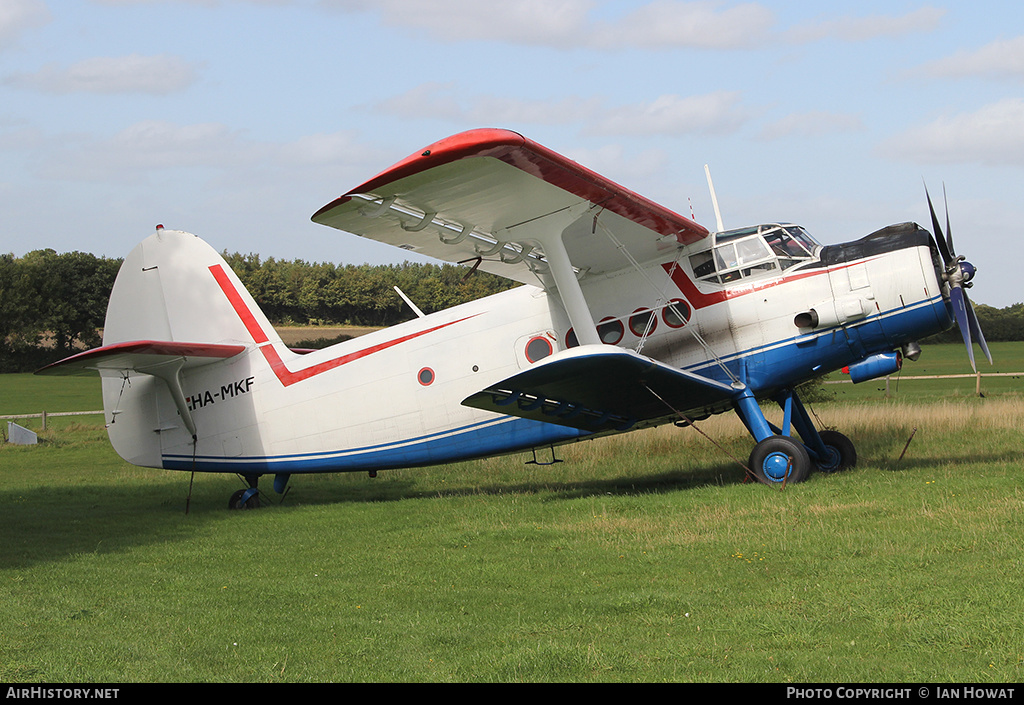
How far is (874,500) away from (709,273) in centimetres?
369

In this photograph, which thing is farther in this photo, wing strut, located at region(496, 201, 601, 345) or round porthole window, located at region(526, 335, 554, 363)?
round porthole window, located at region(526, 335, 554, 363)

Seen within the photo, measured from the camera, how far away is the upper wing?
885 centimetres

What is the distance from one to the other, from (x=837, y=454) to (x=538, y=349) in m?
4.59

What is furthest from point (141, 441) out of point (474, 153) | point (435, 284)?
point (435, 284)

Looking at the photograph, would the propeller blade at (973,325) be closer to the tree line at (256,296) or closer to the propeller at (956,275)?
the propeller at (956,275)

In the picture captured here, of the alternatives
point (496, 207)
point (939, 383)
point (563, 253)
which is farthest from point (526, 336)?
point (939, 383)

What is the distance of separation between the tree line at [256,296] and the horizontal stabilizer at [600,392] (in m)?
51.4

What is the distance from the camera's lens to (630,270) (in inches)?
480

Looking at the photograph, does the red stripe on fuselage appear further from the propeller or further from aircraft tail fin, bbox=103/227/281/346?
the propeller

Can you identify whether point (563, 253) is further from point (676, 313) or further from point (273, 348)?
point (273, 348)

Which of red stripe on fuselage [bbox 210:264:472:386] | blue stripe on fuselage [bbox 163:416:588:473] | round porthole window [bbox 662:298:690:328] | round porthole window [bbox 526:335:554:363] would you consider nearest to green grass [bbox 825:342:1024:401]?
round porthole window [bbox 662:298:690:328]

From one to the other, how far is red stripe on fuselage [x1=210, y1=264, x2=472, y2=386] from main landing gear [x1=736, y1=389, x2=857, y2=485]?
166 inches

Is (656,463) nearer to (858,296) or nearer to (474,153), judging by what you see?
(858,296)

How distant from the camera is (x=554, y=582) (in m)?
7.33
